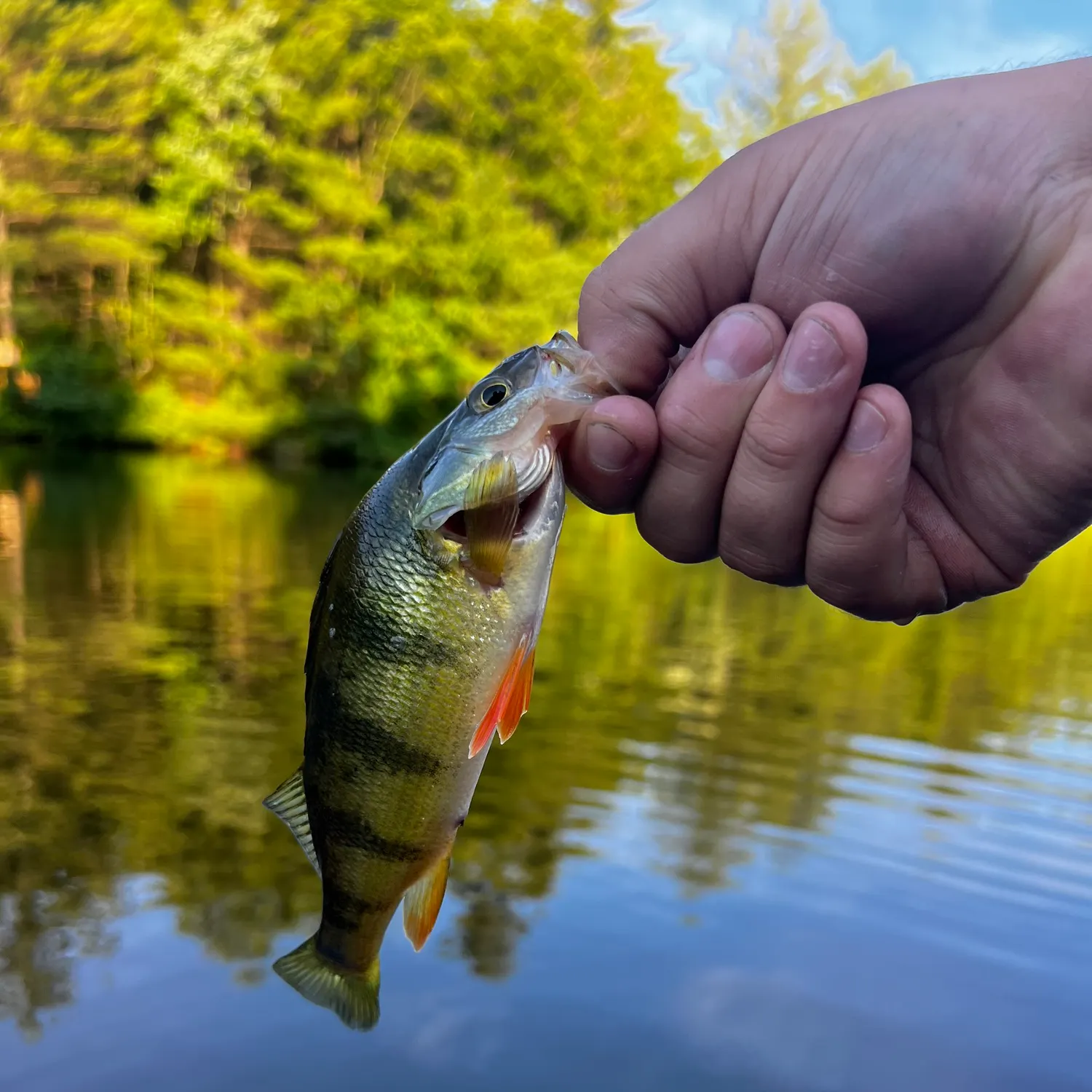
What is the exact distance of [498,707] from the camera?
2.28m

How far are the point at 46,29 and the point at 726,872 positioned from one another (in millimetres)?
33552

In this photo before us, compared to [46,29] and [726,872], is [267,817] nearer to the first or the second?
[726,872]

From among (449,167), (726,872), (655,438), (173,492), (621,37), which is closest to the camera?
(655,438)

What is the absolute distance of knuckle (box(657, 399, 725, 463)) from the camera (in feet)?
8.32

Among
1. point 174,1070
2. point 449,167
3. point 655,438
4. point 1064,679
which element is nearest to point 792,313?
point 655,438

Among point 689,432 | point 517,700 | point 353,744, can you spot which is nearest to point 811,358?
point 689,432

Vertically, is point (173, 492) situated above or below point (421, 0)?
below

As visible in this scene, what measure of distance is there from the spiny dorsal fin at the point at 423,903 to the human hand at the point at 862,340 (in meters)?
0.93

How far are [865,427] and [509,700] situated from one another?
3.19 feet

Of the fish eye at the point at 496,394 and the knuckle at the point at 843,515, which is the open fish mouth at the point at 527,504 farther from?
the knuckle at the point at 843,515

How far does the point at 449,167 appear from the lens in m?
34.4

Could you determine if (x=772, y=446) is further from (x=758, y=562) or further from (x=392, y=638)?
(x=392, y=638)

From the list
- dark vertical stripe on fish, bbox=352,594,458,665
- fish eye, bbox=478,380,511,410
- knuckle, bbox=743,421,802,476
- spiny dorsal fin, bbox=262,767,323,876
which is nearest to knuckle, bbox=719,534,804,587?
knuckle, bbox=743,421,802,476

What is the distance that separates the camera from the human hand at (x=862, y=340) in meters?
2.44
